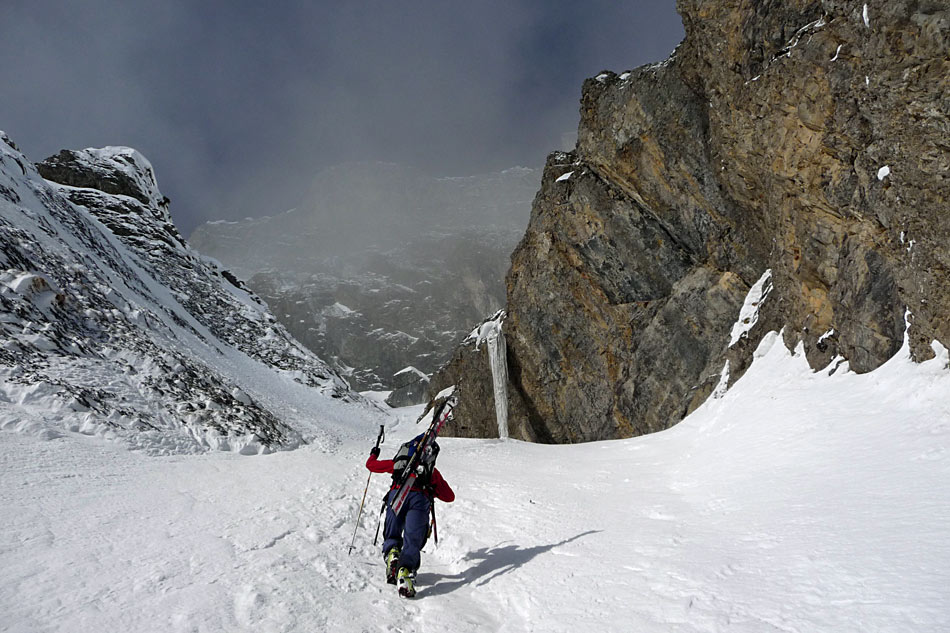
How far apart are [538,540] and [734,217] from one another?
16.6 m

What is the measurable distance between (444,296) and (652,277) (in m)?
164

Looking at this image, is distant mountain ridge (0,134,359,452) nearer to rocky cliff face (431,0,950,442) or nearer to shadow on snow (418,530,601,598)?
shadow on snow (418,530,601,598)

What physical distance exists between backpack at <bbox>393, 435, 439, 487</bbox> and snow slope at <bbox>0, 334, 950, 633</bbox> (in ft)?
2.94

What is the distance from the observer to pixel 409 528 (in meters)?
5.21

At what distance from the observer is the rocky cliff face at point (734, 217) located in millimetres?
8664

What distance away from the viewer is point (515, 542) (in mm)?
5922

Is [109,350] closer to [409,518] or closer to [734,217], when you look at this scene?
[409,518]

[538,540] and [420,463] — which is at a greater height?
[420,463]

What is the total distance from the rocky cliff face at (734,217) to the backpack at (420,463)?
7877mm

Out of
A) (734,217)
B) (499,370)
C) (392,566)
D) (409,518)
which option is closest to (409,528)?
(409,518)

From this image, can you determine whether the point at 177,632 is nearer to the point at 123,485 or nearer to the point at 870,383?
the point at 123,485

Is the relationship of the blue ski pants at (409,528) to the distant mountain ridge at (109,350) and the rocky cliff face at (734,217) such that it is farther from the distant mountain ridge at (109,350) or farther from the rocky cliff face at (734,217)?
the rocky cliff face at (734,217)

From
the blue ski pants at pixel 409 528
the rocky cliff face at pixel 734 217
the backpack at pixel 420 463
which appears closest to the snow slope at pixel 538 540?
the blue ski pants at pixel 409 528

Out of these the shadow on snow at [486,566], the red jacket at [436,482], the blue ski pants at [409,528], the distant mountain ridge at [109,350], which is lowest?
the shadow on snow at [486,566]
